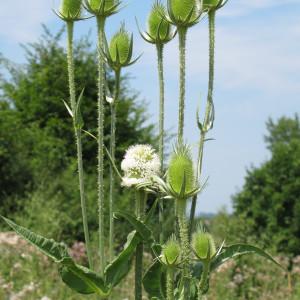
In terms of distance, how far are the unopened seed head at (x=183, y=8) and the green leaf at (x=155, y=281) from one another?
0.72 meters

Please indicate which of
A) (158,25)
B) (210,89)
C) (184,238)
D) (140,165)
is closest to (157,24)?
(158,25)

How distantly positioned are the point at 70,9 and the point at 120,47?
22 centimetres

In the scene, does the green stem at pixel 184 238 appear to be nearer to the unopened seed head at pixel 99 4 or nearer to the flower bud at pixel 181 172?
the flower bud at pixel 181 172

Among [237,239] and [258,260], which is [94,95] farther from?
[258,260]

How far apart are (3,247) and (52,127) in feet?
15.5

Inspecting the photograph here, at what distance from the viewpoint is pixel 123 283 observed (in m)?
4.69

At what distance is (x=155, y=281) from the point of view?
1.98 metres

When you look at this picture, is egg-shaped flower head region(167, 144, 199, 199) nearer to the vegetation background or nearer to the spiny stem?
the spiny stem

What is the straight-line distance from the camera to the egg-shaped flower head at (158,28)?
6.68 ft

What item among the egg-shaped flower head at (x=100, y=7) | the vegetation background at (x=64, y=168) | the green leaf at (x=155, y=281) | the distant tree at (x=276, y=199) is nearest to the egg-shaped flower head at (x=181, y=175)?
the green leaf at (x=155, y=281)

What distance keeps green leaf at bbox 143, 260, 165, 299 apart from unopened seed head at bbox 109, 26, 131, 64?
65 centimetres

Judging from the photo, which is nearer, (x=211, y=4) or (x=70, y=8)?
(x=211, y=4)

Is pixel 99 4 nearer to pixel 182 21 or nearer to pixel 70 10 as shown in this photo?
pixel 70 10

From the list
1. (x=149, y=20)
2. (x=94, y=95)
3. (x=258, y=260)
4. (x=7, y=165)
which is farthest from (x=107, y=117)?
(x=149, y=20)
